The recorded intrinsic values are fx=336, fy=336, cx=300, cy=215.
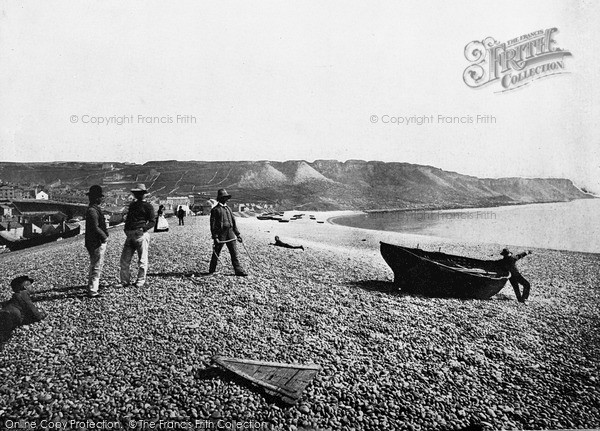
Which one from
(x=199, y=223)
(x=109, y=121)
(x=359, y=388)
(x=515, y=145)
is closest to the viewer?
(x=359, y=388)

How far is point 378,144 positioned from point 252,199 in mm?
1581

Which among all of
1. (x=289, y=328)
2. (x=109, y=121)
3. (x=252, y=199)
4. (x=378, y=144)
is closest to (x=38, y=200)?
(x=109, y=121)

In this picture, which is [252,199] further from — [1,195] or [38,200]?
[1,195]

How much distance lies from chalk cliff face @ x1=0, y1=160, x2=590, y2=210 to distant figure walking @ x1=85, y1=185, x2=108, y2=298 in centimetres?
23

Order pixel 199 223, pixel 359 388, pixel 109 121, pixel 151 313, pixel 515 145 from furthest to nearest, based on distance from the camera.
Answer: pixel 515 145, pixel 199 223, pixel 109 121, pixel 151 313, pixel 359 388

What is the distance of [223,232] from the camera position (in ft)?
12.3

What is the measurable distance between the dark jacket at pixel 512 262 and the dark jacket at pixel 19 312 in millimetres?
4817

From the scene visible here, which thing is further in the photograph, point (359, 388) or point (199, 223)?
point (199, 223)

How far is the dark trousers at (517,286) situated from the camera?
383cm

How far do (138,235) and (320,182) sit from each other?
205 cm

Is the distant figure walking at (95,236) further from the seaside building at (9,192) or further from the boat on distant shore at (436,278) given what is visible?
the boat on distant shore at (436,278)

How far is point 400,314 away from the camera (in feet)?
11.6

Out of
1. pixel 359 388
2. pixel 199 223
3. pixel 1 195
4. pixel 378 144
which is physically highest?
pixel 378 144

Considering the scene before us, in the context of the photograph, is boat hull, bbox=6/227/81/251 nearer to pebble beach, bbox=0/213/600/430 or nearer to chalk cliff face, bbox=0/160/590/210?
pebble beach, bbox=0/213/600/430
